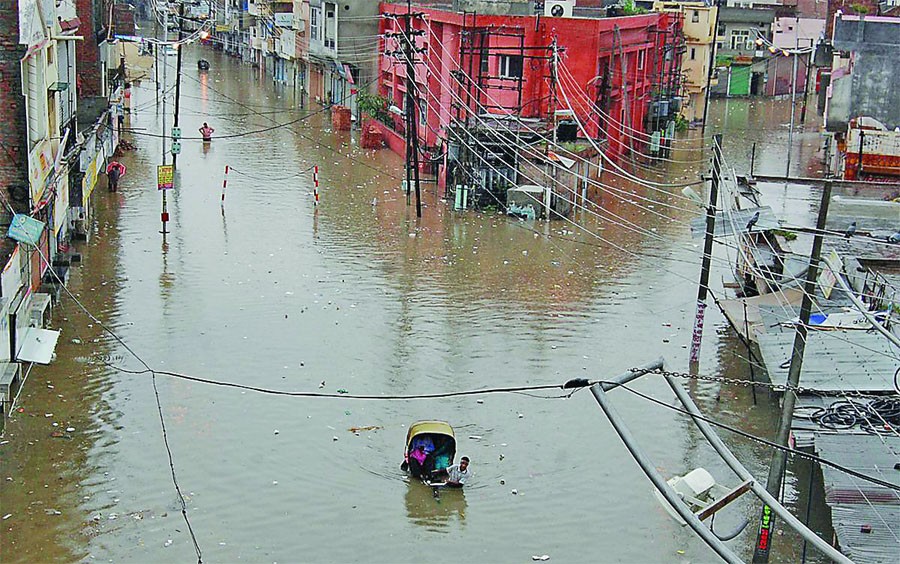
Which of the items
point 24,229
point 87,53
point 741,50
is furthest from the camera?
point 741,50

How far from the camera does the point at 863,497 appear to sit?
13.8 metres

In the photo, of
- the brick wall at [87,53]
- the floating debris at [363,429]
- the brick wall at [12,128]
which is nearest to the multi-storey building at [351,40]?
the brick wall at [87,53]

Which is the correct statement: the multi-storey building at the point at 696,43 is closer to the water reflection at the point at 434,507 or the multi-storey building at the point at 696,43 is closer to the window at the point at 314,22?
the window at the point at 314,22

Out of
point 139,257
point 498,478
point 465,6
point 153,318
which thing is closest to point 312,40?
point 465,6

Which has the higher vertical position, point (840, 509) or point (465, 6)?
point (465, 6)

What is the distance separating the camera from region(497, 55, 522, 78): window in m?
39.1

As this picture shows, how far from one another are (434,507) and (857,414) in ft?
18.6

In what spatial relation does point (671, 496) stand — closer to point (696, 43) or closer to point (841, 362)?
point (841, 362)

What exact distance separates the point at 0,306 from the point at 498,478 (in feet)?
25.0

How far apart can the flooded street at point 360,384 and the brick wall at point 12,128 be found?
9.33 ft

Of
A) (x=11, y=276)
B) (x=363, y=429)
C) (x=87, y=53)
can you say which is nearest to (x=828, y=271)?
(x=363, y=429)

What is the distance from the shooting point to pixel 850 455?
1465cm

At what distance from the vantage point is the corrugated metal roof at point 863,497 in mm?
13036

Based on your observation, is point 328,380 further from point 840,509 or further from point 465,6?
point 465,6
